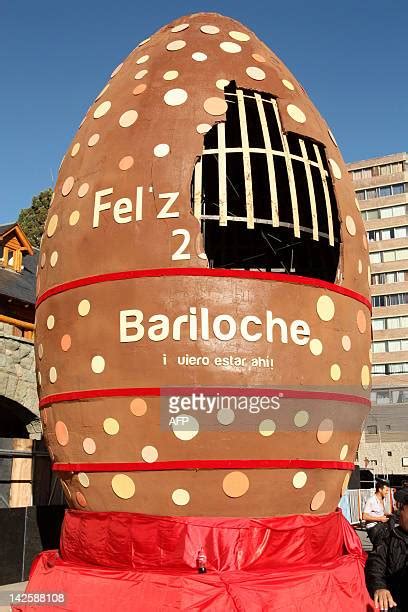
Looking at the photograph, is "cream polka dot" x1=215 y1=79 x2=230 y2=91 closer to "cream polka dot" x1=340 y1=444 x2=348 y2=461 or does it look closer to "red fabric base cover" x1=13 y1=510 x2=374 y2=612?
"cream polka dot" x1=340 y1=444 x2=348 y2=461

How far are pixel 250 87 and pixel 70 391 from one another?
12.2ft

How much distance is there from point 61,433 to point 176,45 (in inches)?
178

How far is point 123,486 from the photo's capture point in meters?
6.09

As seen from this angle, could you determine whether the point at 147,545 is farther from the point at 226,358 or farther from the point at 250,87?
the point at 250,87

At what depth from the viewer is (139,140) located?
6727 mm

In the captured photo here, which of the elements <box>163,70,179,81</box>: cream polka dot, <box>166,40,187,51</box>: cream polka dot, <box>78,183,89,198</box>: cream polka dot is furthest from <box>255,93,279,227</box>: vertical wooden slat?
→ <box>78,183,89,198</box>: cream polka dot

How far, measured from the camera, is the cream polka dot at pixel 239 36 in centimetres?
771

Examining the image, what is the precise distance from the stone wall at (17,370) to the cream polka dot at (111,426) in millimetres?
8542

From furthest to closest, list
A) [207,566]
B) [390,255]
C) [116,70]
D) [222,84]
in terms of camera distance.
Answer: [390,255]
[116,70]
[222,84]
[207,566]

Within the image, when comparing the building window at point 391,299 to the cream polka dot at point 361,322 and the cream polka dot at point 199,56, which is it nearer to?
the cream polka dot at point 361,322

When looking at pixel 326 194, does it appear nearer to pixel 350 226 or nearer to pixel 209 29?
pixel 350 226

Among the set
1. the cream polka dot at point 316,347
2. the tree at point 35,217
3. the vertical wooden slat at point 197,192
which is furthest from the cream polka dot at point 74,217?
the tree at point 35,217

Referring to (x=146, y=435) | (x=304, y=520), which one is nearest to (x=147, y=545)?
(x=146, y=435)

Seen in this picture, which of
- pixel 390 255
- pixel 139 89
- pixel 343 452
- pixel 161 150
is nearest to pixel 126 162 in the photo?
pixel 161 150
